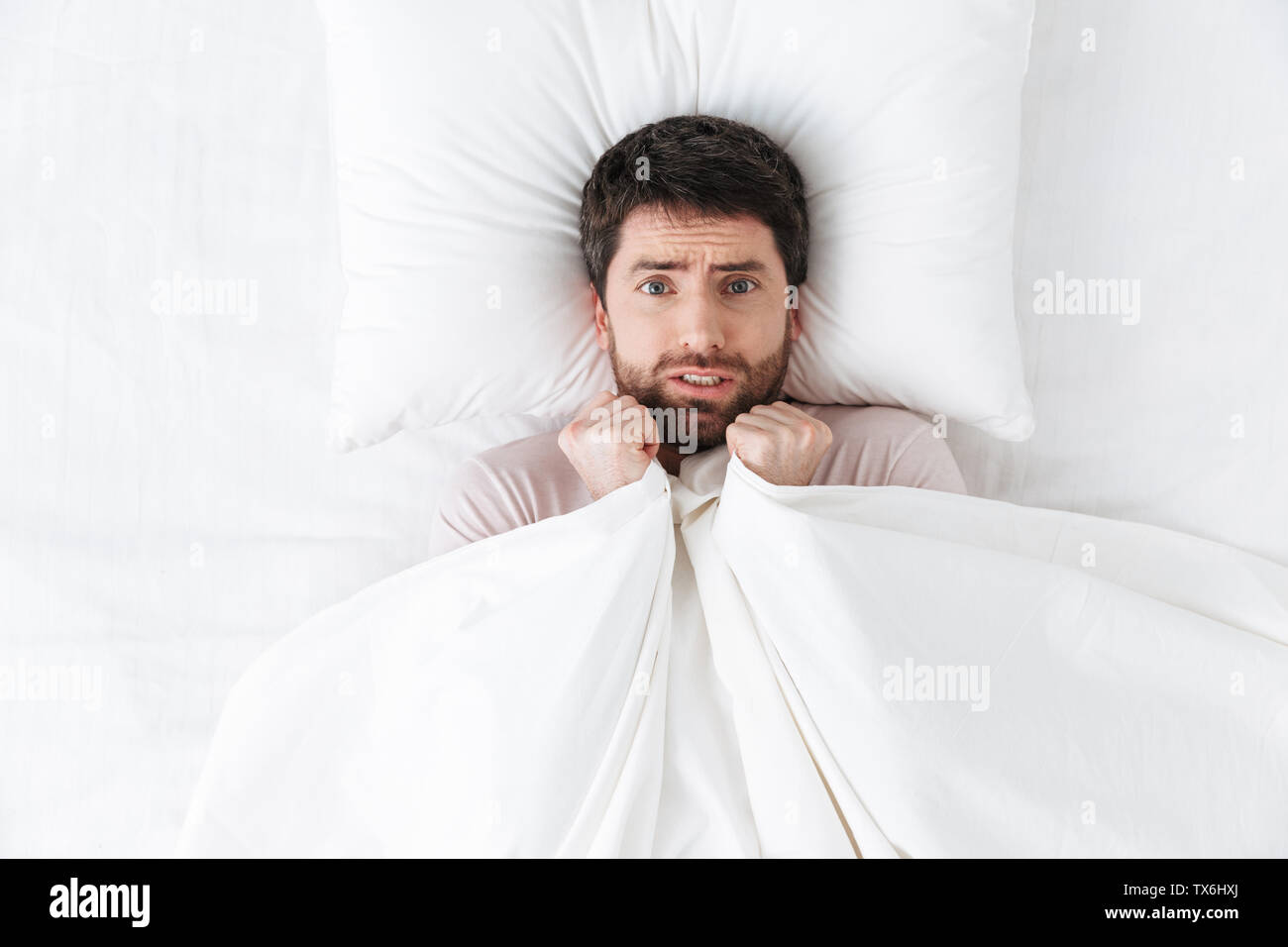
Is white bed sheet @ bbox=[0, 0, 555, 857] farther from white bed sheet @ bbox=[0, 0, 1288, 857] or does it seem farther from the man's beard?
the man's beard

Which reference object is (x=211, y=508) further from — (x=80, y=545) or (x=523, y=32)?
(x=523, y=32)

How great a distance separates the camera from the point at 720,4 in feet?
4.16

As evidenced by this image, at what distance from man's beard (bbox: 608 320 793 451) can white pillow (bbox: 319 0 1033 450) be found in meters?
0.11

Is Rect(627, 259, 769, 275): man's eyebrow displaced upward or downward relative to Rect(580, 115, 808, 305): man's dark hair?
downward

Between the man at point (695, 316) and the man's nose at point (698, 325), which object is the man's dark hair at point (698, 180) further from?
the man's nose at point (698, 325)

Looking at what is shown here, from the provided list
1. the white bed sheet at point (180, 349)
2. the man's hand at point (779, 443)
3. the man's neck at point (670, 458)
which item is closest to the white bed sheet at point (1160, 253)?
the man's hand at point (779, 443)

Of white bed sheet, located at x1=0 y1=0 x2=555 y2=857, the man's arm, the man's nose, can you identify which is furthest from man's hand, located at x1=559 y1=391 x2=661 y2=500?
the man's arm

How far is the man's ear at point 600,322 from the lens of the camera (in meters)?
1.32

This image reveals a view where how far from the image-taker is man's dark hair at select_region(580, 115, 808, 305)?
1.22m

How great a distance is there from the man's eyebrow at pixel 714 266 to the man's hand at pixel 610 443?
6.5 inches

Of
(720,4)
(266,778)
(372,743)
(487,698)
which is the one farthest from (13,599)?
(720,4)

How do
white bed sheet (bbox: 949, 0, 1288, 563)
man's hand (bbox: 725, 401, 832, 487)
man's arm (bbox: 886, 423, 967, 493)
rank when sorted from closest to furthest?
man's hand (bbox: 725, 401, 832, 487) → man's arm (bbox: 886, 423, 967, 493) → white bed sheet (bbox: 949, 0, 1288, 563)
